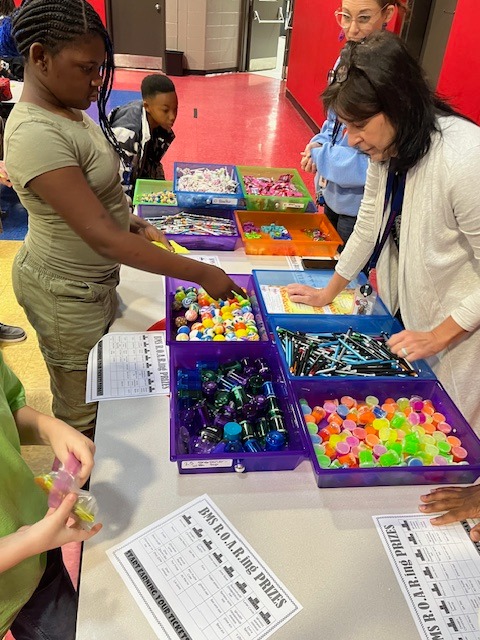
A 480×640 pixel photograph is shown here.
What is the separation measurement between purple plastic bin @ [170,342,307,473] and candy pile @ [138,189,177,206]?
1124mm

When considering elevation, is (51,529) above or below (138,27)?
above

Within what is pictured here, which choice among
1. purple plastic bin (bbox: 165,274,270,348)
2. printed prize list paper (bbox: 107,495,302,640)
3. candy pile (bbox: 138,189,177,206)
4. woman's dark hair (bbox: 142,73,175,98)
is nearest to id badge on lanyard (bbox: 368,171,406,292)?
purple plastic bin (bbox: 165,274,270,348)

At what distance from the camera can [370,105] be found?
115 centimetres

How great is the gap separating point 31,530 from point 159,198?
1775 millimetres

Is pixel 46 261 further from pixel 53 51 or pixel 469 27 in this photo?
pixel 469 27

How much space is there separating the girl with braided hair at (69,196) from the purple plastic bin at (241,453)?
0.18 meters

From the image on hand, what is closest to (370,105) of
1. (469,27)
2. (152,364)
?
(152,364)

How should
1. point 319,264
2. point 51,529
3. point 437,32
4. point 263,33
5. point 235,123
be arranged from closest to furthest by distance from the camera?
point 51,529
point 319,264
point 437,32
point 235,123
point 263,33

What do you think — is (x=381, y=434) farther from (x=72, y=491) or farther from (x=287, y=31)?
(x=287, y=31)

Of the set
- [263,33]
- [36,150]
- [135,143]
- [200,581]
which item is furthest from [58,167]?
[263,33]

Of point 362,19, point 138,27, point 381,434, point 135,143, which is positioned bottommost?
point 138,27

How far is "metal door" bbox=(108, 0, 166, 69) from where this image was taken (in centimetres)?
790

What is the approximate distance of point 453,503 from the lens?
99cm

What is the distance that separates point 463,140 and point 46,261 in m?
1.09
